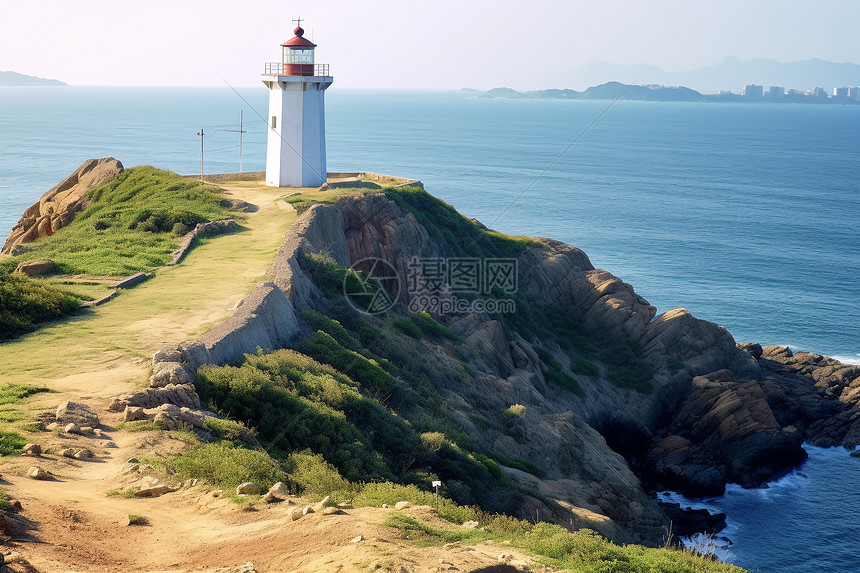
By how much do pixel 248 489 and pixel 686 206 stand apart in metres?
91.5

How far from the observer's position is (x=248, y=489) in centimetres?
1163

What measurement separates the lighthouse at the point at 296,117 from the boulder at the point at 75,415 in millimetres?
28639

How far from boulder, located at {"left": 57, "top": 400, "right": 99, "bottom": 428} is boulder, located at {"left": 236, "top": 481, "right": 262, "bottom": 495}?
10.7 ft

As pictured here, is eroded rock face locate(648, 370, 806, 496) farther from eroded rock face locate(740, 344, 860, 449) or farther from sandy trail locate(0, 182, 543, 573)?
sandy trail locate(0, 182, 543, 573)

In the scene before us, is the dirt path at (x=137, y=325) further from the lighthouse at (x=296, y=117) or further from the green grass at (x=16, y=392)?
the lighthouse at (x=296, y=117)

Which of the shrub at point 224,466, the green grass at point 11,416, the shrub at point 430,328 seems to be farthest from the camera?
the shrub at point 430,328

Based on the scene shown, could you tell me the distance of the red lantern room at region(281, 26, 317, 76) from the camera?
39.6 m

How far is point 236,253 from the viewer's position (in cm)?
2645

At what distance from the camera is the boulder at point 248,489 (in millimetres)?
11578

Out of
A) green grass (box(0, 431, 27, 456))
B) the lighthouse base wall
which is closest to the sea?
the lighthouse base wall

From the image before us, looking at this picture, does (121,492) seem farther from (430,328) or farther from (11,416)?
(430,328)

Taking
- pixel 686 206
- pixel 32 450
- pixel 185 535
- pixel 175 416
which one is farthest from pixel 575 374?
pixel 686 206

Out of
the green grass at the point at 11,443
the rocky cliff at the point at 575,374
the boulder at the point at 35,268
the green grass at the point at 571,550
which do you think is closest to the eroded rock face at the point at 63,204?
the rocky cliff at the point at 575,374

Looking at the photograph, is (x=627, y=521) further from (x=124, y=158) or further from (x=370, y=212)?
(x=124, y=158)
